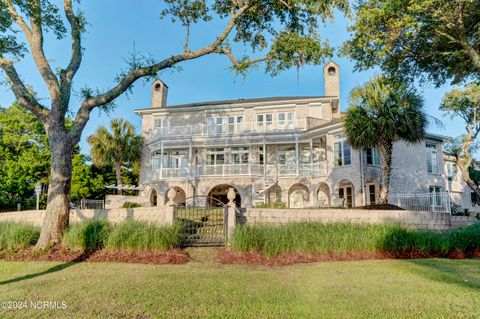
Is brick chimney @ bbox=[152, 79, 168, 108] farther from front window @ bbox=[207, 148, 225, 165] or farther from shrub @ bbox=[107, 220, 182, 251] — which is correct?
shrub @ bbox=[107, 220, 182, 251]

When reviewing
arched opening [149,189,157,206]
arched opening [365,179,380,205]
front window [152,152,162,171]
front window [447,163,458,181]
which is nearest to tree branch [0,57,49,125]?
front window [152,152,162,171]

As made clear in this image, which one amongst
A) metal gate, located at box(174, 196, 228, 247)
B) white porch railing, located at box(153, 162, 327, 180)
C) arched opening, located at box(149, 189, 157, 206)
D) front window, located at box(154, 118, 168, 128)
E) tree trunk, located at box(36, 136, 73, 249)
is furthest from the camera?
front window, located at box(154, 118, 168, 128)

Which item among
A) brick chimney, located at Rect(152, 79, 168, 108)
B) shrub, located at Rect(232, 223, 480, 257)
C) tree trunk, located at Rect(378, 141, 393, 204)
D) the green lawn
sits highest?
brick chimney, located at Rect(152, 79, 168, 108)

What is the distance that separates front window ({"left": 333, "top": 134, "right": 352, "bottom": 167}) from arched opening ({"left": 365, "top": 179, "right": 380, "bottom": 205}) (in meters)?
1.89

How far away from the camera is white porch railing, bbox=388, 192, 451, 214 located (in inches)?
614

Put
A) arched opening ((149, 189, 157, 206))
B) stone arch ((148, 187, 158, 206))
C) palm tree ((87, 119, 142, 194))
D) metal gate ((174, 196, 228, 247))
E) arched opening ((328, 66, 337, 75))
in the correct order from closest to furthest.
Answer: metal gate ((174, 196, 228, 247)) < arched opening ((328, 66, 337, 75)) < stone arch ((148, 187, 158, 206)) < arched opening ((149, 189, 157, 206)) < palm tree ((87, 119, 142, 194))

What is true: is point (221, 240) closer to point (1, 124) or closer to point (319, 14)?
point (319, 14)

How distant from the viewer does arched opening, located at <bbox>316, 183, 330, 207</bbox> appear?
23031 millimetres

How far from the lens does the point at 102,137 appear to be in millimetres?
27500

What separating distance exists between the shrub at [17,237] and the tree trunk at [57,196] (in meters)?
1.12

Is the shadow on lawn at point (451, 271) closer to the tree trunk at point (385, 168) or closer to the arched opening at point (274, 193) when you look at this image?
the tree trunk at point (385, 168)

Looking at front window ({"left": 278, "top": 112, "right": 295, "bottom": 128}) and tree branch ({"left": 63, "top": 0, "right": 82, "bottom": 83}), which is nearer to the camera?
tree branch ({"left": 63, "top": 0, "right": 82, "bottom": 83})

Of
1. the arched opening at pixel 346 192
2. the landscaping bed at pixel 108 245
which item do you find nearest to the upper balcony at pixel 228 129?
Result: the arched opening at pixel 346 192

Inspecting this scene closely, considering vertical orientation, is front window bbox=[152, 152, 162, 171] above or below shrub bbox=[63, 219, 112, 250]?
above
